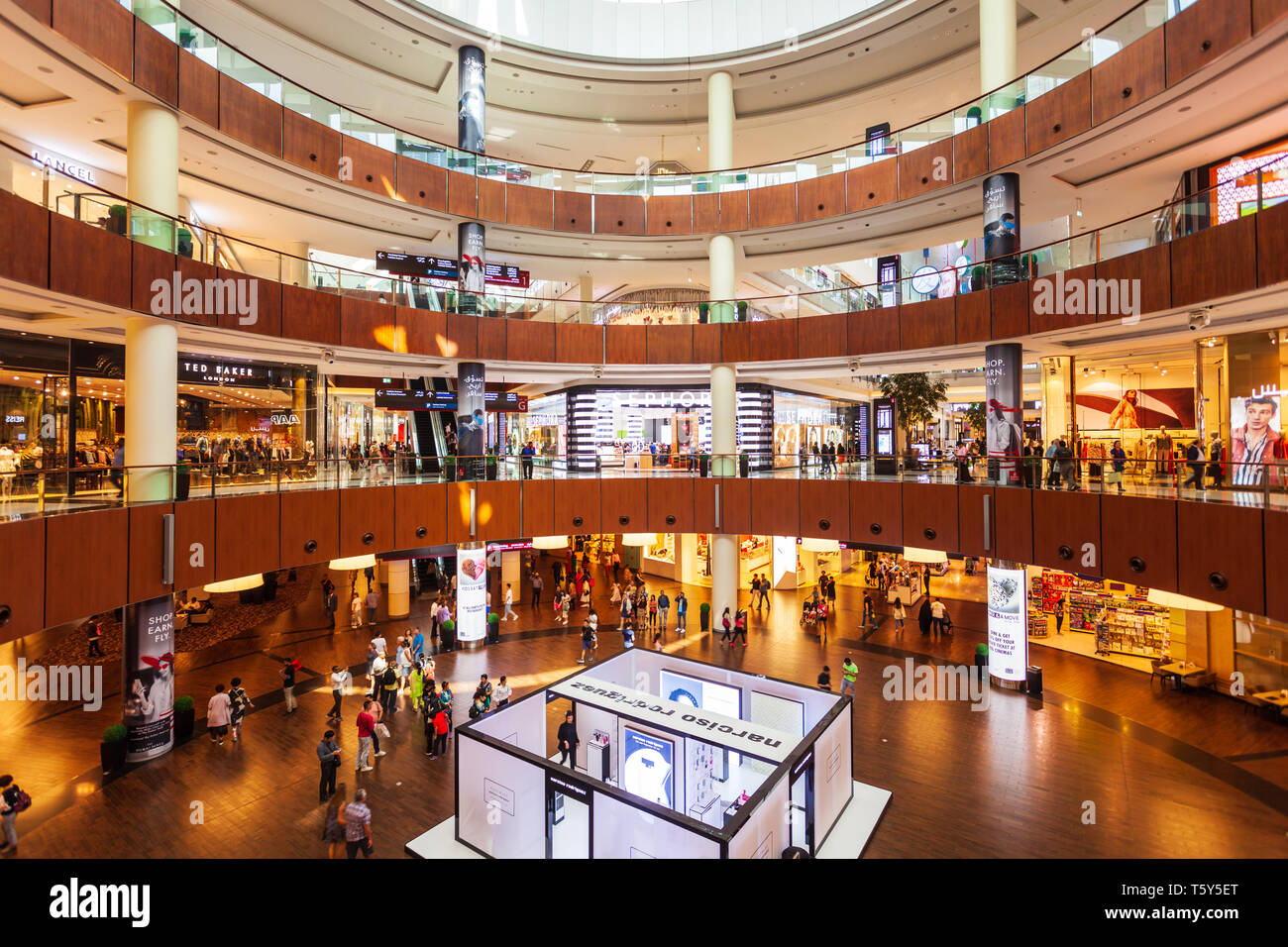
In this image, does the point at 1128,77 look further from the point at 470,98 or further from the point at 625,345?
the point at 470,98

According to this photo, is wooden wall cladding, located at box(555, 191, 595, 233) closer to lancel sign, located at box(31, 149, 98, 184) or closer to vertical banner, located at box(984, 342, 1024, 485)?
lancel sign, located at box(31, 149, 98, 184)

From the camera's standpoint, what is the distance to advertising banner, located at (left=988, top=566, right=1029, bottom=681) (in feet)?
51.9

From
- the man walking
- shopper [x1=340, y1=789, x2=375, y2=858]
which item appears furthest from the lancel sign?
shopper [x1=340, y1=789, x2=375, y2=858]

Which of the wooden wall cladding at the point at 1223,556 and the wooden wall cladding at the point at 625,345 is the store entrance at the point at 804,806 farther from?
the wooden wall cladding at the point at 625,345

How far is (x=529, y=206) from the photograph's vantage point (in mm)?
20406

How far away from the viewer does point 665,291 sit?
3022 centimetres

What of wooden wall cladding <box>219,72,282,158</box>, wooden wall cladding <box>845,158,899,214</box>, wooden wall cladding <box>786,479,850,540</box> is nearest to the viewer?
wooden wall cladding <box>219,72,282,158</box>

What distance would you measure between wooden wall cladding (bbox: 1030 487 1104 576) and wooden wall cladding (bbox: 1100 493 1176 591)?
0.22 meters

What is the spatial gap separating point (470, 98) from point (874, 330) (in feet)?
49.5

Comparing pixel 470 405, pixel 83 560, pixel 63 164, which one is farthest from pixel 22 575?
pixel 470 405

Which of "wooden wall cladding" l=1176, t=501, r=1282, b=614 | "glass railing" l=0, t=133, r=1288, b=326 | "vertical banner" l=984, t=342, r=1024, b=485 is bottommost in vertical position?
"wooden wall cladding" l=1176, t=501, r=1282, b=614

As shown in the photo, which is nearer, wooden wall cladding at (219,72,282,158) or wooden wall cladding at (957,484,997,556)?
wooden wall cladding at (219,72,282,158)

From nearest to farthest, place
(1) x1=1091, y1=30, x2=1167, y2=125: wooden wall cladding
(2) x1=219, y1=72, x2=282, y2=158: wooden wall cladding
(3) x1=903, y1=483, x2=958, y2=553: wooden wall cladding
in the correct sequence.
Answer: (1) x1=1091, y1=30, x2=1167, y2=125: wooden wall cladding → (2) x1=219, y1=72, x2=282, y2=158: wooden wall cladding → (3) x1=903, y1=483, x2=958, y2=553: wooden wall cladding

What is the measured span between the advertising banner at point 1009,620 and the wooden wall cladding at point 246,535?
1759 cm
